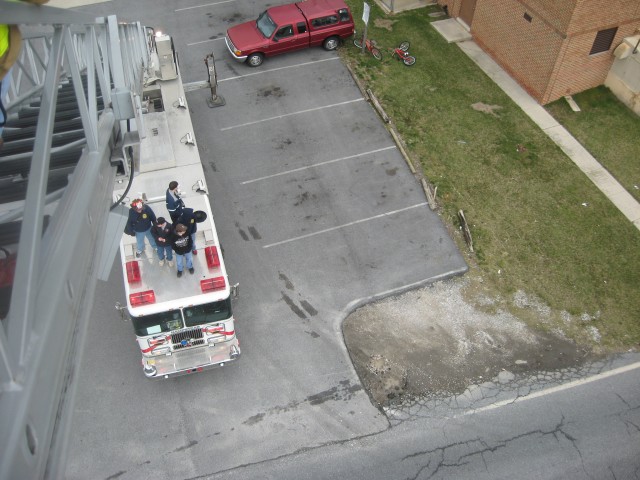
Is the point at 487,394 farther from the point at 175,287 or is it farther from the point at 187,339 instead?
the point at 175,287

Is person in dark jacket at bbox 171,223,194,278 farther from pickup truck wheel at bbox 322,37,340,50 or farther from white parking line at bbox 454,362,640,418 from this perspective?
pickup truck wheel at bbox 322,37,340,50

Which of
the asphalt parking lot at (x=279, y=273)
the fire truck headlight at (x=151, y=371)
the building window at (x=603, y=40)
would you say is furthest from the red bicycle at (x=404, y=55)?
the fire truck headlight at (x=151, y=371)

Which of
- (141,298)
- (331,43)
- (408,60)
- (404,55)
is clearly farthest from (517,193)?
(141,298)

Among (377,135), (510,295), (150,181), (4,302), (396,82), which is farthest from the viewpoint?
(396,82)

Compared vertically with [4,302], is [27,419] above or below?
above

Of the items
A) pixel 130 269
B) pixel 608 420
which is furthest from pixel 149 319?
pixel 608 420

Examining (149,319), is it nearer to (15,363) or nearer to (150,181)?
(150,181)

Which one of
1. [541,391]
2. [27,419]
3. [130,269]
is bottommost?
[541,391]
